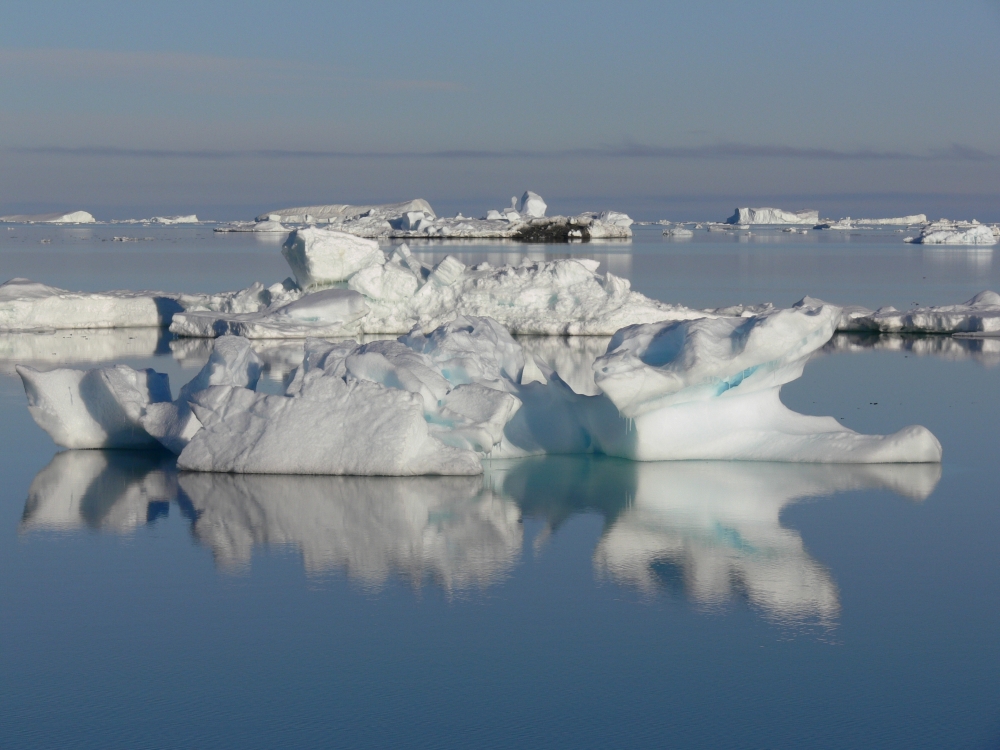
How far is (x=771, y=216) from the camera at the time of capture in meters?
113

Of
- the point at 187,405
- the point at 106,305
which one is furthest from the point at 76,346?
the point at 187,405

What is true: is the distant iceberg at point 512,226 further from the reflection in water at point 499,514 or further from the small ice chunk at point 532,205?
the reflection in water at point 499,514

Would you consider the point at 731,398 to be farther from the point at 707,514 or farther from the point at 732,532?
the point at 732,532

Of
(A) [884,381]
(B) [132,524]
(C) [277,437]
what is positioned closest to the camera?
(B) [132,524]

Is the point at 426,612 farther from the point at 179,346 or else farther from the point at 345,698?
the point at 179,346

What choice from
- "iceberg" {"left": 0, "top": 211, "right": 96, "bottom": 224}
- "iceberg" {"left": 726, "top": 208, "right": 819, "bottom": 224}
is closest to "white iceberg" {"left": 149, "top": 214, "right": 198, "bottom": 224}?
"iceberg" {"left": 0, "top": 211, "right": 96, "bottom": 224}

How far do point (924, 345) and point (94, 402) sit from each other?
11.7 metres

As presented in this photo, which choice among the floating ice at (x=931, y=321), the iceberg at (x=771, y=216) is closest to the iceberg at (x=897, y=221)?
the iceberg at (x=771, y=216)

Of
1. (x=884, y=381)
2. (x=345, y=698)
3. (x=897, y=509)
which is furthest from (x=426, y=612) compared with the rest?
(x=884, y=381)

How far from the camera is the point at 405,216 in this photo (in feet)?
224

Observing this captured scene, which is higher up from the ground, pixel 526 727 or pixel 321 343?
pixel 321 343

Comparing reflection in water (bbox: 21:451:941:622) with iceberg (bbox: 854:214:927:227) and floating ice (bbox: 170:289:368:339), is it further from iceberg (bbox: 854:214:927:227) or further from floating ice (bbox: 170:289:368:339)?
iceberg (bbox: 854:214:927:227)

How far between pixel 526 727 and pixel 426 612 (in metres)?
1.21

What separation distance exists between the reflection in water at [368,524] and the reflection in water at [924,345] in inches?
367
